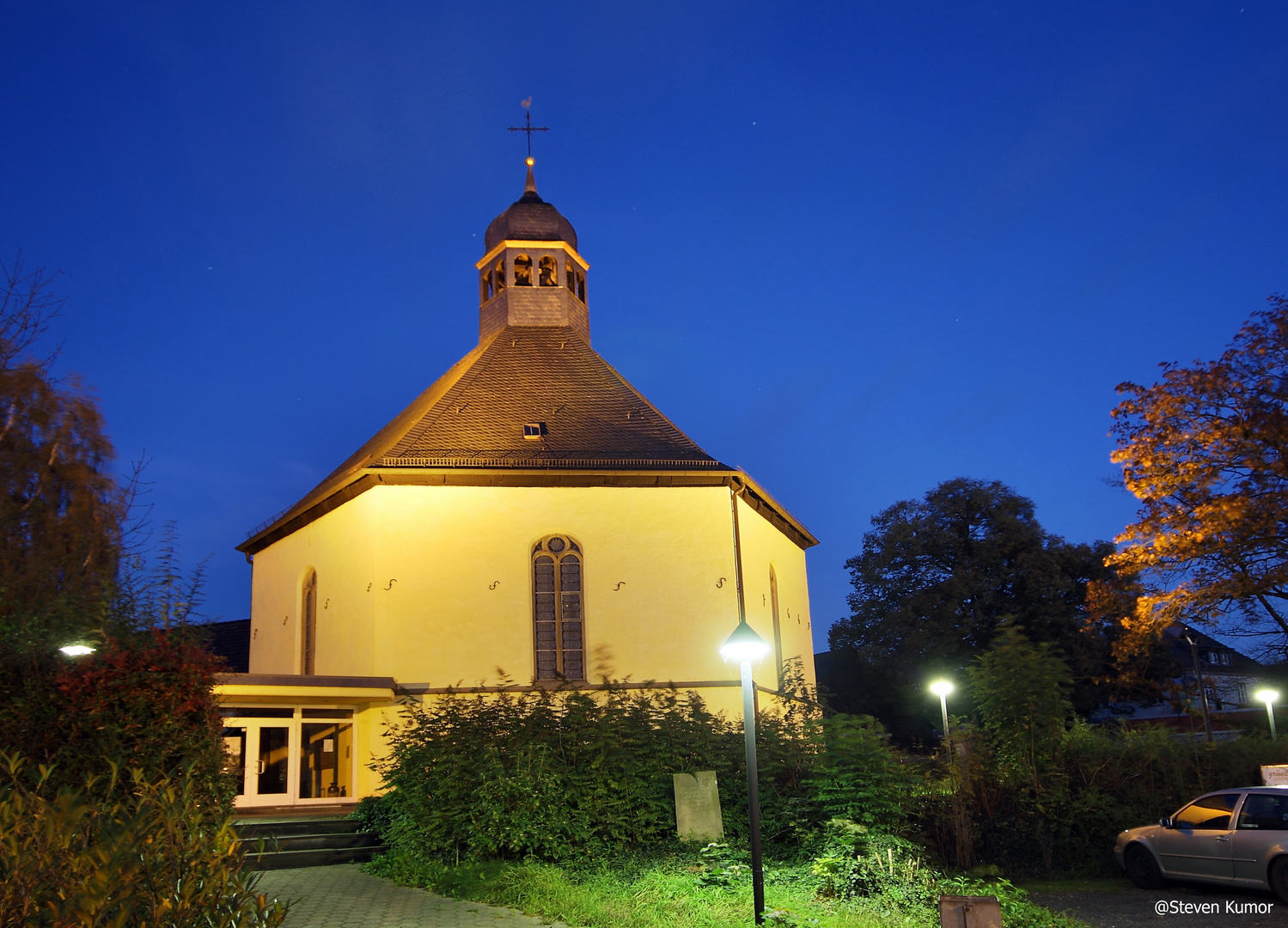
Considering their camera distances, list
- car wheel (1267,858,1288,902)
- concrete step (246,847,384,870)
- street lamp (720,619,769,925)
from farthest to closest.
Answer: concrete step (246,847,384,870)
car wheel (1267,858,1288,902)
street lamp (720,619,769,925)

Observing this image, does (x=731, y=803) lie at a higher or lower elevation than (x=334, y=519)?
lower

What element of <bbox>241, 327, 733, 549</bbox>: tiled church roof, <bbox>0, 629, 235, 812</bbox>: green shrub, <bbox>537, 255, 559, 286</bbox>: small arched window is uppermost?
<bbox>537, 255, 559, 286</bbox>: small arched window

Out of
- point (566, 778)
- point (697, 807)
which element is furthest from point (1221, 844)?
point (566, 778)

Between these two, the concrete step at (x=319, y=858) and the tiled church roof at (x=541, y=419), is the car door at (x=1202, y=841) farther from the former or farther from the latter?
the concrete step at (x=319, y=858)

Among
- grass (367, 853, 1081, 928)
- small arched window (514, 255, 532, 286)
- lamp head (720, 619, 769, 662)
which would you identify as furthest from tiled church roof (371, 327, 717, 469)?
lamp head (720, 619, 769, 662)

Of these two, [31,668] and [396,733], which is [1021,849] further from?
[31,668]

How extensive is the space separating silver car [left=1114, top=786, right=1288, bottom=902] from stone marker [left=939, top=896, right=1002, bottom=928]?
6935 millimetres

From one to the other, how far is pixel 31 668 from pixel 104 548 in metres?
9.86

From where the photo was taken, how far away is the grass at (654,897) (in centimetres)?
940

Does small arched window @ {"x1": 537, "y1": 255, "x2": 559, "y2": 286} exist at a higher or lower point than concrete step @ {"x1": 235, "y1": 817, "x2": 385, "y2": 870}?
higher

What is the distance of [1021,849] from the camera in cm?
1546

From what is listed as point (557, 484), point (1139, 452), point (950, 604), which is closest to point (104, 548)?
point (557, 484)

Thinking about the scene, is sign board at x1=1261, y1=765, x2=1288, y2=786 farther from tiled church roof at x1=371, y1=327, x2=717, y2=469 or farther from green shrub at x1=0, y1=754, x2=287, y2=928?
green shrub at x1=0, y1=754, x2=287, y2=928

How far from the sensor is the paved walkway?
998 centimetres
